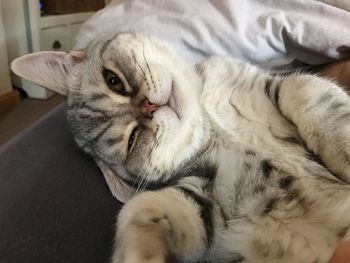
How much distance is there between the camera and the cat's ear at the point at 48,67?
A: 104cm

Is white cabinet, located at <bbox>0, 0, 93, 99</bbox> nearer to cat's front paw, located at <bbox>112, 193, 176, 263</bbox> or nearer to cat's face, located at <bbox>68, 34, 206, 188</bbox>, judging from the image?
cat's face, located at <bbox>68, 34, 206, 188</bbox>

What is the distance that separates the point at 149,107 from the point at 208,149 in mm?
157

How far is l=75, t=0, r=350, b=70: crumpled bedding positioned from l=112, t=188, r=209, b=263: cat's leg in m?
0.45

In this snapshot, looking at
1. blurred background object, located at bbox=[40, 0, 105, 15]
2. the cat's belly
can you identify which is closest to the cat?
the cat's belly

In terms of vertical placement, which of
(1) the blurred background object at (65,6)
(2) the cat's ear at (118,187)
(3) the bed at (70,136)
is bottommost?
(1) the blurred background object at (65,6)

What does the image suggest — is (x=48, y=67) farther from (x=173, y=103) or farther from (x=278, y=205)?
(x=278, y=205)

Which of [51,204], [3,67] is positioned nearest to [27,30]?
[3,67]

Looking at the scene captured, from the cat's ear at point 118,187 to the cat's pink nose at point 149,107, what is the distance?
16cm

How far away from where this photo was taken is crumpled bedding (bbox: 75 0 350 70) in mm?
1064

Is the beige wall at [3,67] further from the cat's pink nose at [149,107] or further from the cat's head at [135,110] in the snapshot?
the cat's pink nose at [149,107]

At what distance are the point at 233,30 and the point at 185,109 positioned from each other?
0.28 metres

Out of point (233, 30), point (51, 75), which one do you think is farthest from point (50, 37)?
point (233, 30)

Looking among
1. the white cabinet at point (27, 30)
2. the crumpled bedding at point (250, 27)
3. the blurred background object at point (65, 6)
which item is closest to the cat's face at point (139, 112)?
the crumpled bedding at point (250, 27)

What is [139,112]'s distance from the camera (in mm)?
919
